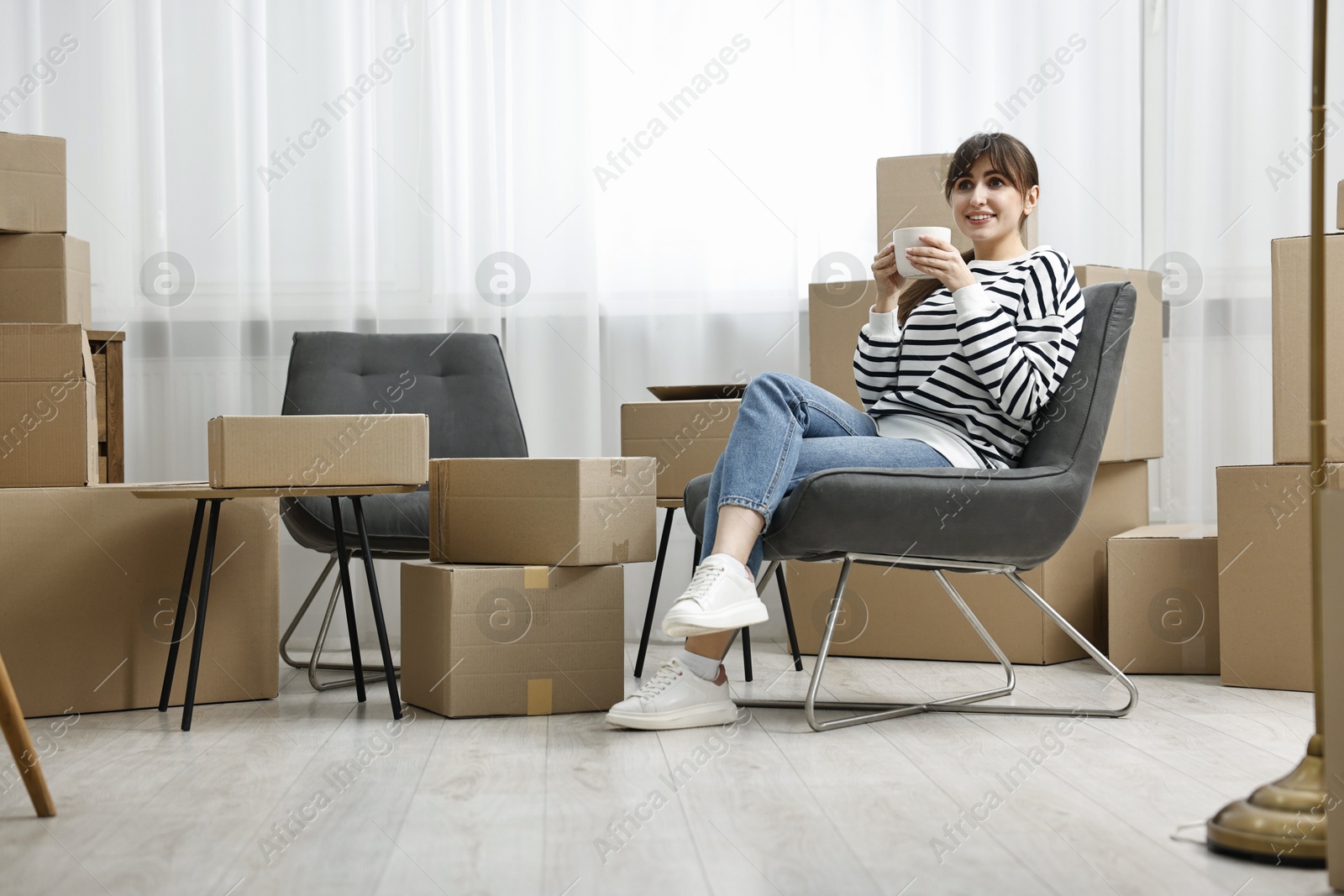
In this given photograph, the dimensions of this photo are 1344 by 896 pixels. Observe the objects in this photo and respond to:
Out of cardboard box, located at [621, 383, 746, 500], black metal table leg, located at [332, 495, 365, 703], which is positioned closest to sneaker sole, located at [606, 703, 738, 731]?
black metal table leg, located at [332, 495, 365, 703]

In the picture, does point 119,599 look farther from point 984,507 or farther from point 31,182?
point 984,507

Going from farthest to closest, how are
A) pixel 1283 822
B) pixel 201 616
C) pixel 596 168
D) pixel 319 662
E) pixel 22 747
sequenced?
pixel 596 168, pixel 319 662, pixel 201 616, pixel 22 747, pixel 1283 822

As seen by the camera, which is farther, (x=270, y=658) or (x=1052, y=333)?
(x=270, y=658)

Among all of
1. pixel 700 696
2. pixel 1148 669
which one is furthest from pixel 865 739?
pixel 1148 669

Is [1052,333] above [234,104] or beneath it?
beneath

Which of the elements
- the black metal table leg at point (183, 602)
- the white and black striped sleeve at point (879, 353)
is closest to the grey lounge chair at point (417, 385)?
the black metal table leg at point (183, 602)

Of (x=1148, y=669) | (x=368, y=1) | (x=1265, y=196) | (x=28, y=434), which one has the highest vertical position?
(x=368, y=1)

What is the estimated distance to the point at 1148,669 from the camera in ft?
7.76

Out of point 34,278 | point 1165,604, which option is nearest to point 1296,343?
point 1165,604

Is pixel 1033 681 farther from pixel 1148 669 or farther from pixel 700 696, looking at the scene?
pixel 700 696

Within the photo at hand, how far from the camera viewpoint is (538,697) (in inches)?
74.4

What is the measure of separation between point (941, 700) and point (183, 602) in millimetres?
1279

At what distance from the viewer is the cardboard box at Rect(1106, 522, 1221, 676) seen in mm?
2359

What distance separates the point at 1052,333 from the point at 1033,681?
75 cm
